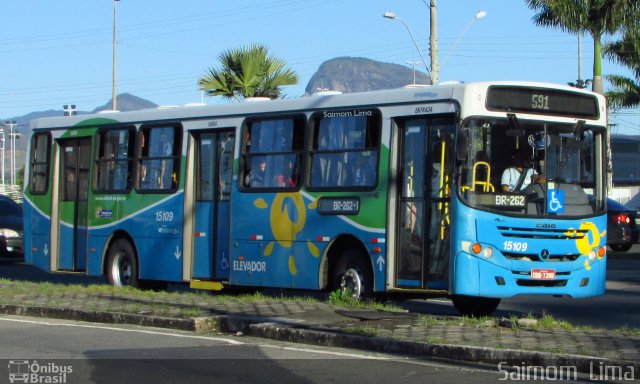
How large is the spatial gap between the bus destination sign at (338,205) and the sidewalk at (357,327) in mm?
1386

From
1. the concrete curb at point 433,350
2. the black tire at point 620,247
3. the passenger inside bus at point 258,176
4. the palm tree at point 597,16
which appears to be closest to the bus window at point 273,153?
the passenger inside bus at point 258,176

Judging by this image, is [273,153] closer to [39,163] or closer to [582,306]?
[582,306]

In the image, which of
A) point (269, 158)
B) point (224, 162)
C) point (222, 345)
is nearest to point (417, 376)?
point (222, 345)

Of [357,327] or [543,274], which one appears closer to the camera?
[357,327]

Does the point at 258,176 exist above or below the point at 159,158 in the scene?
below

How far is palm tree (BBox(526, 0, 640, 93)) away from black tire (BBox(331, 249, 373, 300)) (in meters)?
22.2

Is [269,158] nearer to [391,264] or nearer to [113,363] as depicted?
[391,264]

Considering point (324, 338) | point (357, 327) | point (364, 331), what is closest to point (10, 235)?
point (357, 327)

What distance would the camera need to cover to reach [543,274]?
13.9 m

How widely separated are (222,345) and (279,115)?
5970 millimetres
